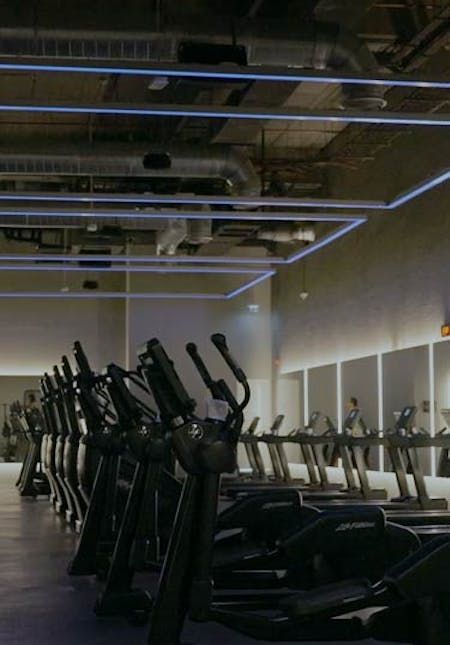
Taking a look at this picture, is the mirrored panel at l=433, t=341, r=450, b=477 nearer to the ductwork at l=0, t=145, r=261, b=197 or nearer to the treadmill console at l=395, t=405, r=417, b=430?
the treadmill console at l=395, t=405, r=417, b=430

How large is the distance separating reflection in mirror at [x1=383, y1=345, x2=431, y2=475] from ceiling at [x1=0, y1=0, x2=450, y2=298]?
173 cm

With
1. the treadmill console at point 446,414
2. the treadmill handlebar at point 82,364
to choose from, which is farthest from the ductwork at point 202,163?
the treadmill handlebar at point 82,364

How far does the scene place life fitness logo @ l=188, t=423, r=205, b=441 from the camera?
4574 mm

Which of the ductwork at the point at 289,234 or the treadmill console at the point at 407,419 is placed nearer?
the treadmill console at the point at 407,419

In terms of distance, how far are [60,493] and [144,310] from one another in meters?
7.93

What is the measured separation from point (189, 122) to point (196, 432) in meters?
9.31

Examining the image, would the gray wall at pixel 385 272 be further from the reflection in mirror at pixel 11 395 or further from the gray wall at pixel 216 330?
the reflection in mirror at pixel 11 395

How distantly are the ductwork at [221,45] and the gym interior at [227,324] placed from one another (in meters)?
0.02

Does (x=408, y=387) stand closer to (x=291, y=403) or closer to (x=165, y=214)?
(x=165, y=214)

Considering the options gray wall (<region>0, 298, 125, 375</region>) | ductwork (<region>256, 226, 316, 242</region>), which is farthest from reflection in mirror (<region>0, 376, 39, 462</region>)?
ductwork (<region>256, 226, 316, 242</region>)

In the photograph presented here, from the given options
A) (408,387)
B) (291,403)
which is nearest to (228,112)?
(408,387)

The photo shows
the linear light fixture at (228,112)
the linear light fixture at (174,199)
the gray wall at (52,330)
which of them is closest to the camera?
the linear light fixture at (228,112)

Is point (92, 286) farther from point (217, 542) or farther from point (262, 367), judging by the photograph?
point (217, 542)

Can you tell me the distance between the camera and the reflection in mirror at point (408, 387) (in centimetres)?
1277
